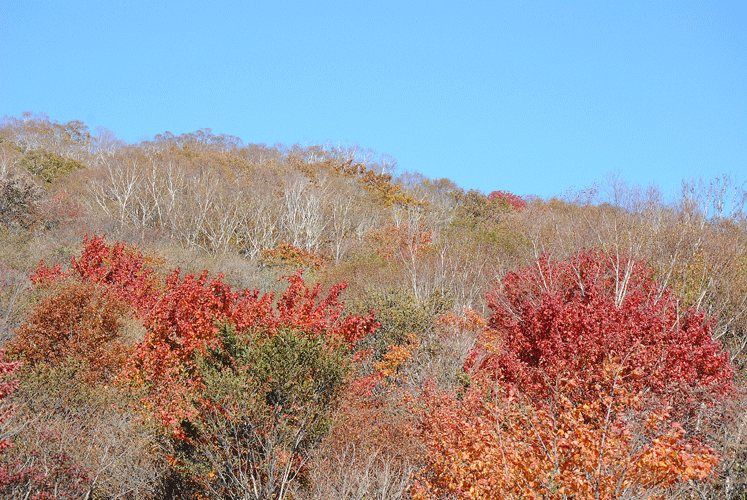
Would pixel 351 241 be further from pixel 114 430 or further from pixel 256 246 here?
pixel 114 430

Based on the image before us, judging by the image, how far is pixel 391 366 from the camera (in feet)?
66.5

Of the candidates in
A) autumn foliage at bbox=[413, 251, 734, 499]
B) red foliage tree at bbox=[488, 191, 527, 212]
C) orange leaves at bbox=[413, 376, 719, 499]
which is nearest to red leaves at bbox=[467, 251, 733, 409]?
autumn foliage at bbox=[413, 251, 734, 499]

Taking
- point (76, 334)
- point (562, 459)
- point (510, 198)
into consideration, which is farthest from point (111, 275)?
point (510, 198)

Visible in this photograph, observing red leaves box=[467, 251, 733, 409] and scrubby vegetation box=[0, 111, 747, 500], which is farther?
red leaves box=[467, 251, 733, 409]

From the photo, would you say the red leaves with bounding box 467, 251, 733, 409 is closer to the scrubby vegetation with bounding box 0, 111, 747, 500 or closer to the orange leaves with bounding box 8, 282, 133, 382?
the scrubby vegetation with bounding box 0, 111, 747, 500

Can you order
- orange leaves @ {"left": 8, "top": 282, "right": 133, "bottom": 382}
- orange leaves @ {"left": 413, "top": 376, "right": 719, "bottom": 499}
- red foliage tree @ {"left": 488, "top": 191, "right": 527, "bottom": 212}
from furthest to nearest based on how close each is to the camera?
red foliage tree @ {"left": 488, "top": 191, "right": 527, "bottom": 212}
orange leaves @ {"left": 8, "top": 282, "right": 133, "bottom": 382}
orange leaves @ {"left": 413, "top": 376, "right": 719, "bottom": 499}

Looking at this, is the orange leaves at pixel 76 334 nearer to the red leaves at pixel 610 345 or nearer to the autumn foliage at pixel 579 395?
the autumn foliage at pixel 579 395

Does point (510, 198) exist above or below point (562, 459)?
above

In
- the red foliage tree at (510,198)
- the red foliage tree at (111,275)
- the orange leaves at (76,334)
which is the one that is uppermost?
the red foliage tree at (510,198)

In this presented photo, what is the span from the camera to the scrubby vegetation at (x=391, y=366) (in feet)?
34.3

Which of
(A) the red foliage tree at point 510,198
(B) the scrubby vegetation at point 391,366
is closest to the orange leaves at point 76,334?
(B) the scrubby vegetation at point 391,366

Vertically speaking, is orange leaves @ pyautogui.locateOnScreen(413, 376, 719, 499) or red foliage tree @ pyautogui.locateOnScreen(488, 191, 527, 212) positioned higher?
red foliage tree @ pyautogui.locateOnScreen(488, 191, 527, 212)

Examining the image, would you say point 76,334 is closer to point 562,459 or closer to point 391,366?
point 391,366

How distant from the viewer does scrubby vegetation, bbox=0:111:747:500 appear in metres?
10.5
